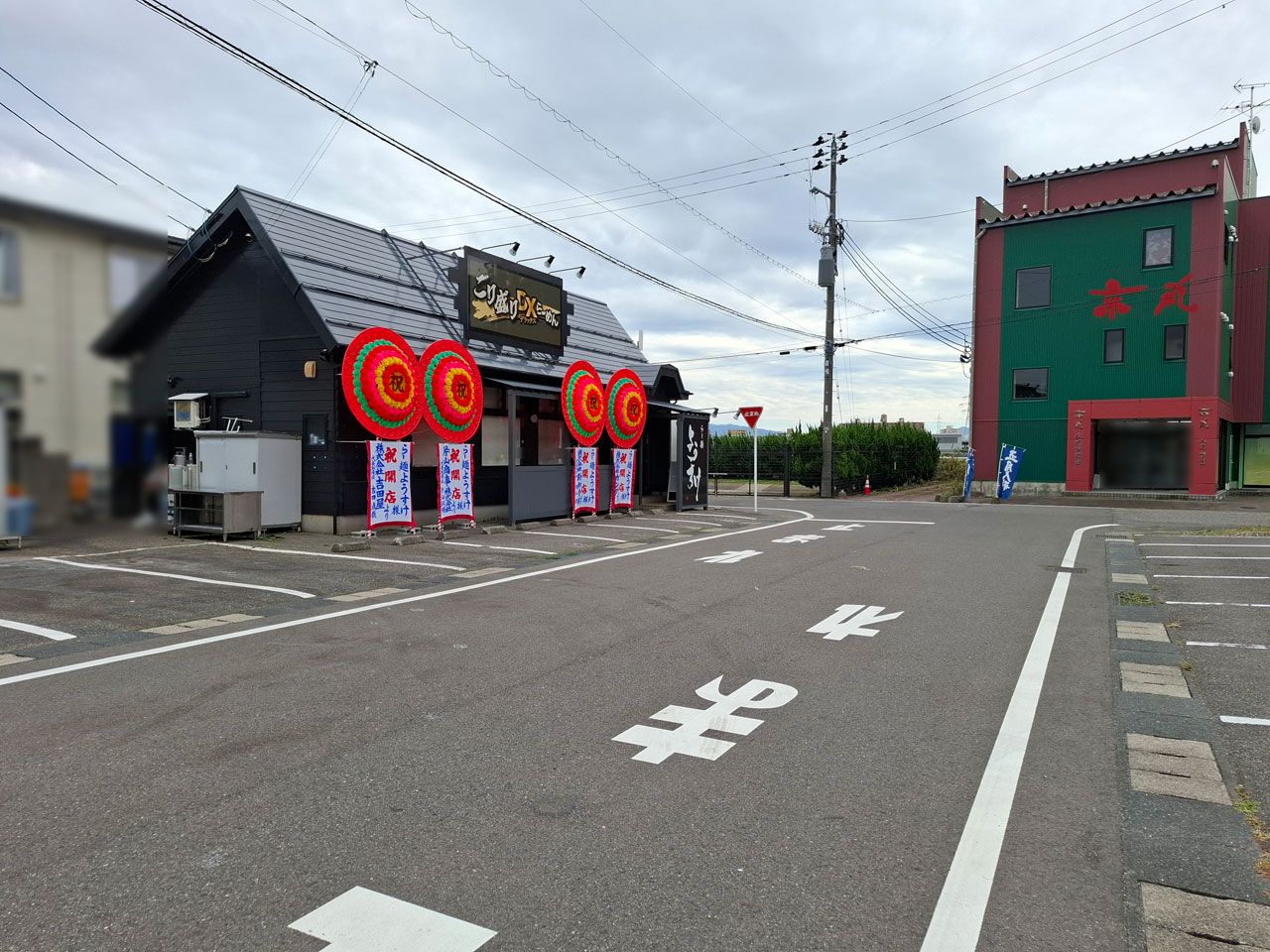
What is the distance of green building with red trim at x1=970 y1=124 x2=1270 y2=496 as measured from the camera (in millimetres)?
24734

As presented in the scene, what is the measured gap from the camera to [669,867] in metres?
2.87

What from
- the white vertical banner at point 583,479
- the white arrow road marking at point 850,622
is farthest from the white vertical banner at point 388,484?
the white arrow road marking at point 850,622

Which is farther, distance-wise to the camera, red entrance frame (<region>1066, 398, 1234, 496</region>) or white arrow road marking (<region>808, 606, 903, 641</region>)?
red entrance frame (<region>1066, 398, 1234, 496</region>)

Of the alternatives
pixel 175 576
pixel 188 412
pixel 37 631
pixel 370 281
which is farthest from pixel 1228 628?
pixel 188 412

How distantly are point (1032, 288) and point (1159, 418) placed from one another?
5979 mm

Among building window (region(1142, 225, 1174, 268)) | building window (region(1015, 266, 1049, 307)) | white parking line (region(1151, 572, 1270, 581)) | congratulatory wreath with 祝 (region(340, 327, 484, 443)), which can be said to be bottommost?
white parking line (region(1151, 572, 1270, 581))

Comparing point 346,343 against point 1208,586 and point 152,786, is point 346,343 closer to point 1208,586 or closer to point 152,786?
point 152,786

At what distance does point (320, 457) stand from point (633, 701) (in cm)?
1036

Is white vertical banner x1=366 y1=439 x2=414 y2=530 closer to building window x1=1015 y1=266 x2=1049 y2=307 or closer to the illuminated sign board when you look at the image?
the illuminated sign board

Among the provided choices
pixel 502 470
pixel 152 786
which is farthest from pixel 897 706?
pixel 502 470

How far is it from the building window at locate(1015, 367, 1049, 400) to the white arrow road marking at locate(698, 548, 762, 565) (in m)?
19.6

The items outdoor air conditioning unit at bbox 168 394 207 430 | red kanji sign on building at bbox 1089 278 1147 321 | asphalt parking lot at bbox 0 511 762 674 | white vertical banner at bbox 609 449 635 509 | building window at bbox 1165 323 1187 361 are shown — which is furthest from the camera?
red kanji sign on building at bbox 1089 278 1147 321

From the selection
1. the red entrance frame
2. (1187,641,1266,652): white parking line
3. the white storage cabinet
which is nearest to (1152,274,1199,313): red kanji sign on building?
the red entrance frame

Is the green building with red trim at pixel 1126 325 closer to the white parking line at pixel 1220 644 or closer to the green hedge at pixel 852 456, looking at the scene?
the green hedge at pixel 852 456
